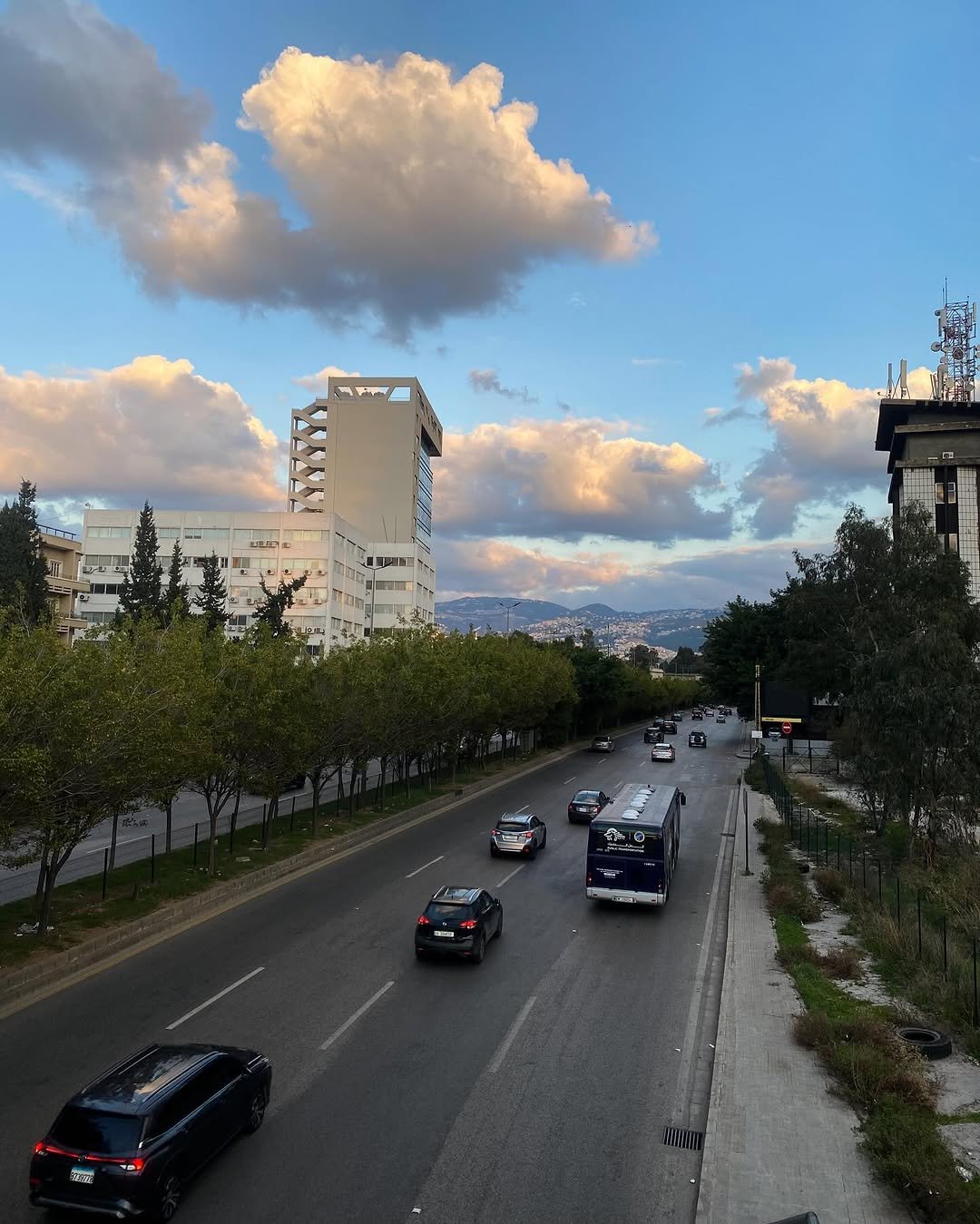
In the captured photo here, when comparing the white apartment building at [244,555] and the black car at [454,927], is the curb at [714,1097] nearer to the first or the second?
the black car at [454,927]

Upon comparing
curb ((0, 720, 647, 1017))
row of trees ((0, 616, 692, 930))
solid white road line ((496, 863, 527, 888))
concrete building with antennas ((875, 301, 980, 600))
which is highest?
concrete building with antennas ((875, 301, 980, 600))

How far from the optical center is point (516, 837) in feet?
102

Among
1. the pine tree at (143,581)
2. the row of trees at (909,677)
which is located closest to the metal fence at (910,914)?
the row of trees at (909,677)

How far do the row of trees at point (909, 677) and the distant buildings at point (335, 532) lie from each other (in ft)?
160

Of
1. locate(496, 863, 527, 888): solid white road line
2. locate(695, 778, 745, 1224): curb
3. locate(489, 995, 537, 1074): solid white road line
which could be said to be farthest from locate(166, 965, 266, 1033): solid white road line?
locate(496, 863, 527, 888): solid white road line

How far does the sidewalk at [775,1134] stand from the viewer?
9.64m

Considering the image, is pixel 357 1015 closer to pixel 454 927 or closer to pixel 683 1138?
pixel 454 927

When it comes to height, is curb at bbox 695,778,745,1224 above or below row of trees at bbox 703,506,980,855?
below

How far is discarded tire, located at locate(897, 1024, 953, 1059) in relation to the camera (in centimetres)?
1406

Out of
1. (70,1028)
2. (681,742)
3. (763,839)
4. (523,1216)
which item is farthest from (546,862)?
(681,742)

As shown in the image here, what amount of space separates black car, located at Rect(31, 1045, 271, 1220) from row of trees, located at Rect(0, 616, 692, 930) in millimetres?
6277

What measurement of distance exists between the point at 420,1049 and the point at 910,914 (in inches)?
580

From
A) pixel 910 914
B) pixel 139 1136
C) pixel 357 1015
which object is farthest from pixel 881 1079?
pixel 910 914

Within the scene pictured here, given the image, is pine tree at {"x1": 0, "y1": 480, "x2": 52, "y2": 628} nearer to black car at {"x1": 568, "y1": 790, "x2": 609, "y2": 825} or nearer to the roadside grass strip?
black car at {"x1": 568, "y1": 790, "x2": 609, "y2": 825}
